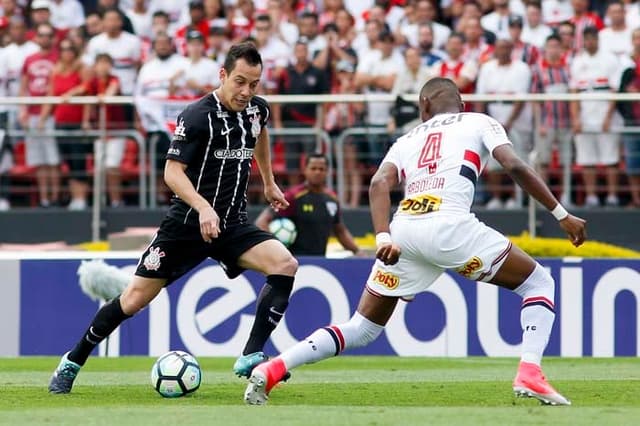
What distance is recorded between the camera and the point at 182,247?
919cm

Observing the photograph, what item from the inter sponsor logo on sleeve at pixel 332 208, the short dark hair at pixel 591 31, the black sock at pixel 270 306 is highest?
the short dark hair at pixel 591 31

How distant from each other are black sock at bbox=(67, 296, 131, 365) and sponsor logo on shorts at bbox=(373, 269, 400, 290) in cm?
175

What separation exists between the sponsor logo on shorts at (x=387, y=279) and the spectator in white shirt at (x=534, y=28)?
9.89 metres

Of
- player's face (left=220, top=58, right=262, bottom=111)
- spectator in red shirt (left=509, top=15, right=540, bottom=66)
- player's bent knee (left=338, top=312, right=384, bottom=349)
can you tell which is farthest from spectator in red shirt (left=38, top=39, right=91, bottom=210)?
player's bent knee (left=338, top=312, right=384, bottom=349)

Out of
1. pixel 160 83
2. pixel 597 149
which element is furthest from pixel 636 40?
pixel 160 83

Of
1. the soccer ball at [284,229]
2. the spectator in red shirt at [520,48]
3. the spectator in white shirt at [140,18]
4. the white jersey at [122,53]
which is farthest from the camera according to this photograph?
the spectator in white shirt at [140,18]

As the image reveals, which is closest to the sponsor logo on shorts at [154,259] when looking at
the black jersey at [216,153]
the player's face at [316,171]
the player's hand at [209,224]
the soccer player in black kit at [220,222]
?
the soccer player in black kit at [220,222]

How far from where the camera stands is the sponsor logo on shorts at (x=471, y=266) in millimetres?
8391

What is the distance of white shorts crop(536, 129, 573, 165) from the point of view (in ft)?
54.2

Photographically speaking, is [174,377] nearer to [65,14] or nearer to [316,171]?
[316,171]

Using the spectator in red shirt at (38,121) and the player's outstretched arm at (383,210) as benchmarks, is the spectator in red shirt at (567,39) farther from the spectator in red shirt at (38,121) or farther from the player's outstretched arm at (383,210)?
the player's outstretched arm at (383,210)

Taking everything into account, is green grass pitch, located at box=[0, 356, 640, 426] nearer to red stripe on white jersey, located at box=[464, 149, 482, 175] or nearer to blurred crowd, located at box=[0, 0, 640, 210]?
red stripe on white jersey, located at box=[464, 149, 482, 175]

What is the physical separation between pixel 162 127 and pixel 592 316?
6178 mm

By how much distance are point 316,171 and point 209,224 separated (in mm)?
6971
